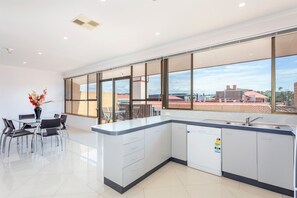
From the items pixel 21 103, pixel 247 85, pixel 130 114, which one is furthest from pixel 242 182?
pixel 21 103

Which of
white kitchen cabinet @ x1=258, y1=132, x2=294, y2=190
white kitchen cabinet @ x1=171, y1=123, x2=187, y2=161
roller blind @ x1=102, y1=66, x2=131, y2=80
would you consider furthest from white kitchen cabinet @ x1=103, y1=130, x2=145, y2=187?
roller blind @ x1=102, y1=66, x2=131, y2=80

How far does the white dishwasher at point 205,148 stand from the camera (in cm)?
276

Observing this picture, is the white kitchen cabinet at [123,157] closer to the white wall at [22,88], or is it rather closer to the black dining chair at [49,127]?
the black dining chair at [49,127]

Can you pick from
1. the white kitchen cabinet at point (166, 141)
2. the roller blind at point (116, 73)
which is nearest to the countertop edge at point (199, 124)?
the white kitchen cabinet at point (166, 141)

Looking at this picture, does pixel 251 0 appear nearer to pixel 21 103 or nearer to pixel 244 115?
pixel 244 115

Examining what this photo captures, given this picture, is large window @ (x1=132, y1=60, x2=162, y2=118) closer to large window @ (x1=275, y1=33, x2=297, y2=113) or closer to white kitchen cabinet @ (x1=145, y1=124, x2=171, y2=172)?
white kitchen cabinet @ (x1=145, y1=124, x2=171, y2=172)

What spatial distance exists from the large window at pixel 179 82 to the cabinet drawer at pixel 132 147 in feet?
5.73

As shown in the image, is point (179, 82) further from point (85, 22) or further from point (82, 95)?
point (82, 95)

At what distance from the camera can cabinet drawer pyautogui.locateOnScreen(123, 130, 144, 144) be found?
228 cm

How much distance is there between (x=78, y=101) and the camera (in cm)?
732

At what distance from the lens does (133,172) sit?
2.40 meters

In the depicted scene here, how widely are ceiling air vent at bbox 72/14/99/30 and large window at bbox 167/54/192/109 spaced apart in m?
2.02

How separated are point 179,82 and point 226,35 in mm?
1443

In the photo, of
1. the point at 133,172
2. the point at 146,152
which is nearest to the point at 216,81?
the point at 146,152
